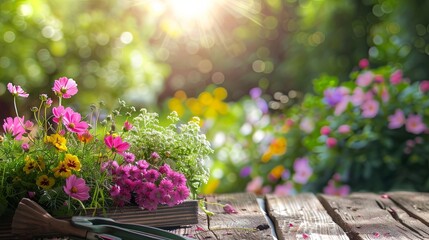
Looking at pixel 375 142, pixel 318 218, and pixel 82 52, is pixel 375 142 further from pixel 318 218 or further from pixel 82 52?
pixel 82 52

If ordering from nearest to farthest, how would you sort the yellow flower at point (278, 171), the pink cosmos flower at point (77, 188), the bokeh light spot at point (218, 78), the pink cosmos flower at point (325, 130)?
the pink cosmos flower at point (77, 188) < the pink cosmos flower at point (325, 130) < the yellow flower at point (278, 171) < the bokeh light spot at point (218, 78)

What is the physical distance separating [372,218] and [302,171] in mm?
2123

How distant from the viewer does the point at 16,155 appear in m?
1.95

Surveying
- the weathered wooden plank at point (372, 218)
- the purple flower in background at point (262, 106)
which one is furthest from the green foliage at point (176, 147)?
the purple flower in background at point (262, 106)

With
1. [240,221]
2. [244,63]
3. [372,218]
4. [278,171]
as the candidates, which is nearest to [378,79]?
[278,171]

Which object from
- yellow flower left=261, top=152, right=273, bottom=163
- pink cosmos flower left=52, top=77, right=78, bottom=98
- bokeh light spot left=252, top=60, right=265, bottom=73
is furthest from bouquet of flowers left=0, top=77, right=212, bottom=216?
bokeh light spot left=252, top=60, right=265, bottom=73

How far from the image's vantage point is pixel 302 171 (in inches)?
173

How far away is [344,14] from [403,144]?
9.69ft

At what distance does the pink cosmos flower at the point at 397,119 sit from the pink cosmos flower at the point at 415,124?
0.14 ft

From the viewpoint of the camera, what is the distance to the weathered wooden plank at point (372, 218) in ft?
6.59

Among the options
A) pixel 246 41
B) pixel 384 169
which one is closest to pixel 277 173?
pixel 384 169

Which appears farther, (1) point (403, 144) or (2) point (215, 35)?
(2) point (215, 35)

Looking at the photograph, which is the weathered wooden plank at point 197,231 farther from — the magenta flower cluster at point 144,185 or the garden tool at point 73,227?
the garden tool at point 73,227

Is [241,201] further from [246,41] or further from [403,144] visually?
[246,41]
